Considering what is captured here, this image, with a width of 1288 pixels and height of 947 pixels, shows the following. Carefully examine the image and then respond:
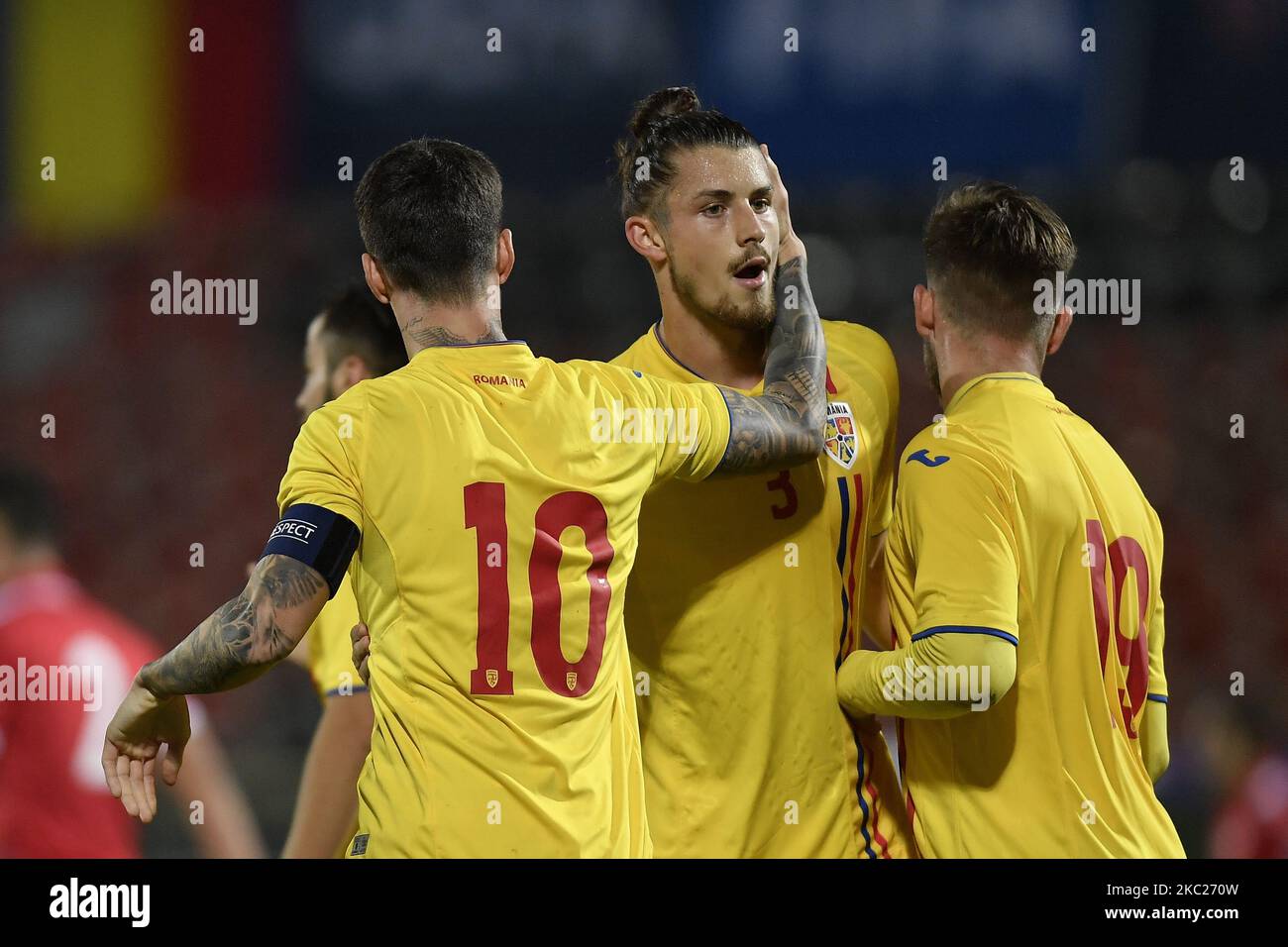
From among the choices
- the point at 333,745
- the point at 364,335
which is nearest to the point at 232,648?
the point at 333,745

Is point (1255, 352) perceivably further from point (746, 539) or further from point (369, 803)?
point (369, 803)

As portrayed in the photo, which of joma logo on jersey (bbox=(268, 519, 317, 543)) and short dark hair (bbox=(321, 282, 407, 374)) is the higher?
short dark hair (bbox=(321, 282, 407, 374))

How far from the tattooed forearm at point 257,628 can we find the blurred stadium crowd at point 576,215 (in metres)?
5.84

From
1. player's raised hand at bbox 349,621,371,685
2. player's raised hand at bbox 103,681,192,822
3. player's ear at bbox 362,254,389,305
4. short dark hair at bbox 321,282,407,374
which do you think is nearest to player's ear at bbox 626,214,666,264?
player's ear at bbox 362,254,389,305

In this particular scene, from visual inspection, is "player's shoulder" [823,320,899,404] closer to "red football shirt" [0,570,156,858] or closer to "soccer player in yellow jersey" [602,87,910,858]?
"soccer player in yellow jersey" [602,87,910,858]

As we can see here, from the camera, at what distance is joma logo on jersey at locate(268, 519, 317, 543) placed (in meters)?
2.21

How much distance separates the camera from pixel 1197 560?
886 centimetres

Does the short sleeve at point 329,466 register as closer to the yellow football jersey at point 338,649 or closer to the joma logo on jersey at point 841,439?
the joma logo on jersey at point 841,439

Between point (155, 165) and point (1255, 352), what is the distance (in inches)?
290

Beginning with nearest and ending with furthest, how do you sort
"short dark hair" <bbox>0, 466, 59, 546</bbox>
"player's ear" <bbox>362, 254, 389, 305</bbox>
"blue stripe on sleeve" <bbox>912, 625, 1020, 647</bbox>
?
1. "blue stripe on sleeve" <bbox>912, 625, 1020, 647</bbox>
2. "player's ear" <bbox>362, 254, 389, 305</bbox>
3. "short dark hair" <bbox>0, 466, 59, 546</bbox>

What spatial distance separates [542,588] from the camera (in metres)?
2.33

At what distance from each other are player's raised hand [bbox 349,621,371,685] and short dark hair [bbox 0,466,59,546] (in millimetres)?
2463

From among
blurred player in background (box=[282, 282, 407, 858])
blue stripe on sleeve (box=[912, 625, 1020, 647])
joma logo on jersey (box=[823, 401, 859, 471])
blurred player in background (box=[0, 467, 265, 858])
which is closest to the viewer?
blue stripe on sleeve (box=[912, 625, 1020, 647])
